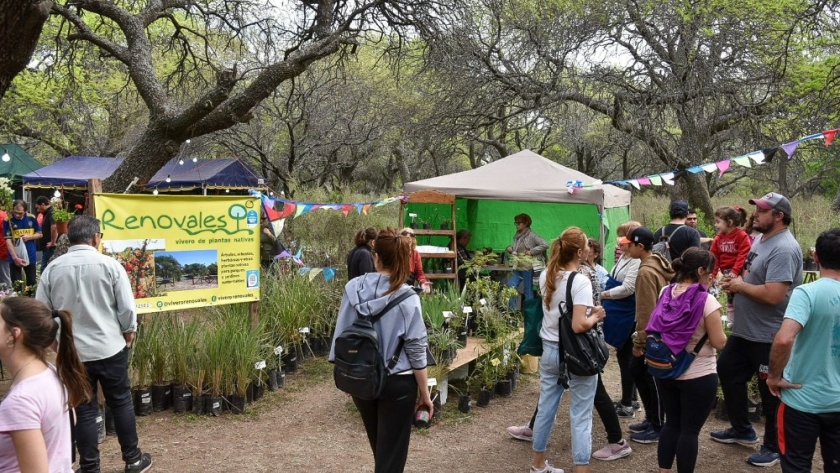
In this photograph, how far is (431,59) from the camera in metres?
8.78

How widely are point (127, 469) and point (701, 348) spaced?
3576 millimetres

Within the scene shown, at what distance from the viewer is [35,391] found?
1900 millimetres

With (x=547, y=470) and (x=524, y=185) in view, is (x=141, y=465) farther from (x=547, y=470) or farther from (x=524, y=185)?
(x=524, y=185)

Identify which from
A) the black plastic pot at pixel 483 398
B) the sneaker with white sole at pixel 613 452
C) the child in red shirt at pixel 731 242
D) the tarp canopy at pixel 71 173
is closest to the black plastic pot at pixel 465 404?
the black plastic pot at pixel 483 398

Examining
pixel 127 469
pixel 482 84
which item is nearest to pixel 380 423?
pixel 127 469

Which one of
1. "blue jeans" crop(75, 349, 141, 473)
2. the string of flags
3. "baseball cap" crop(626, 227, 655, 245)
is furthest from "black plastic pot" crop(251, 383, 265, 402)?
the string of flags

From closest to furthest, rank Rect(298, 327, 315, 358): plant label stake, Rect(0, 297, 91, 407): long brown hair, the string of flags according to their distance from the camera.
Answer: Rect(0, 297, 91, 407): long brown hair < the string of flags < Rect(298, 327, 315, 358): plant label stake

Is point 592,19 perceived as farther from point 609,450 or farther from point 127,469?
point 127,469

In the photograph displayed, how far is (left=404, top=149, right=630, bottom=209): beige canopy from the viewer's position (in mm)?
8992

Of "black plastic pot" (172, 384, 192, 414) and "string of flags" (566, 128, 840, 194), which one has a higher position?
"string of flags" (566, 128, 840, 194)

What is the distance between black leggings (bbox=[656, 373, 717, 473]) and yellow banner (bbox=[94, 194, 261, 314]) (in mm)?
3860

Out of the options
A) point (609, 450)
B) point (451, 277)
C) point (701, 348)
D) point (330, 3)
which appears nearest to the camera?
point (701, 348)

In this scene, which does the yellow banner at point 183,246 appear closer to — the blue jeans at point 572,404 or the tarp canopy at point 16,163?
the blue jeans at point 572,404

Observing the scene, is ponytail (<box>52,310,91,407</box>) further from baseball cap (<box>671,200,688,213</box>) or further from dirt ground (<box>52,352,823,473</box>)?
baseball cap (<box>671,200,688,213</box>)
